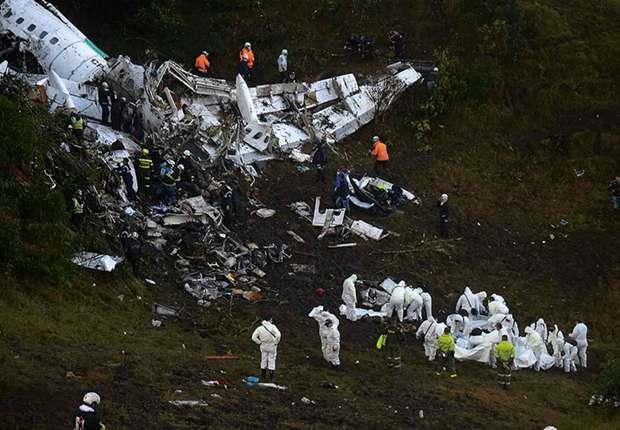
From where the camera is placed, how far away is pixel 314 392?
22.3 metres

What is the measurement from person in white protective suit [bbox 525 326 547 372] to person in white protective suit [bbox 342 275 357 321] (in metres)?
4.24

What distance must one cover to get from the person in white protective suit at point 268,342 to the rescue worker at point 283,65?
57.7 feet

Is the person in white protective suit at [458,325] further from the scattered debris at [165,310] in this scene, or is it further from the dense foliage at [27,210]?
the dense foliage at [27,210]

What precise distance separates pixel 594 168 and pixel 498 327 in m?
11.6

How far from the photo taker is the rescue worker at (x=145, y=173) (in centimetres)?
3009

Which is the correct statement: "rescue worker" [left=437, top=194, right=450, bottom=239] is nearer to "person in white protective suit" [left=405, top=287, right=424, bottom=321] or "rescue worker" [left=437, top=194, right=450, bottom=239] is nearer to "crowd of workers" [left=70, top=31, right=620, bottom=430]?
"crowd of workers" [left=70, top=31, right=620, bottom=430]

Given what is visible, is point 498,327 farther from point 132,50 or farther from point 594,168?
point 132,50

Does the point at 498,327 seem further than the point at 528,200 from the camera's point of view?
No

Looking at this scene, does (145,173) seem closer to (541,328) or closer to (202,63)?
(202,63)

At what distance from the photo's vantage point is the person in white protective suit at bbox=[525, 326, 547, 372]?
2655 cm

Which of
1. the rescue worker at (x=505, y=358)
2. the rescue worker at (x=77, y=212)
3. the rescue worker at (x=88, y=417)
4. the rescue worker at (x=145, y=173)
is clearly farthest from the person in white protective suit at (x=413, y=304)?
the rescue worker at (x=88, y=417)

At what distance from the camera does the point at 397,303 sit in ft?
89.4

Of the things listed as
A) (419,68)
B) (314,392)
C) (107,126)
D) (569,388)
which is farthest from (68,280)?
(419,68)

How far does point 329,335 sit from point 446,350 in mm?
3003
